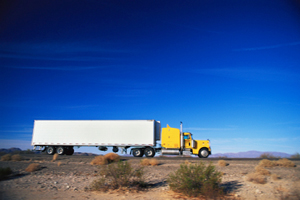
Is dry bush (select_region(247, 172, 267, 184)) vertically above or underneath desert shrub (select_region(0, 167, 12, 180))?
above

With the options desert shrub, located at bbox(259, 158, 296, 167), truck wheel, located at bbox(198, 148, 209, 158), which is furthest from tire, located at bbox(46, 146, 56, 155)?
desert shrub, located at bbox(259, 158, 296, 167)

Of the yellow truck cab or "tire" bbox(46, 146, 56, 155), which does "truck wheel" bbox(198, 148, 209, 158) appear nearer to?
the yellow truck cab

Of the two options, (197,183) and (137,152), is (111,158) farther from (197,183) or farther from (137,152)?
(197,183)

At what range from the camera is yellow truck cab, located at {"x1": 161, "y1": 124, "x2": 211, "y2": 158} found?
2128 centimetres

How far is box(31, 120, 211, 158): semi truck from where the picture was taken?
2178 cm

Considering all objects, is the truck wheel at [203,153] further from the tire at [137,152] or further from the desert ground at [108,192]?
the desert ground at [108,192]

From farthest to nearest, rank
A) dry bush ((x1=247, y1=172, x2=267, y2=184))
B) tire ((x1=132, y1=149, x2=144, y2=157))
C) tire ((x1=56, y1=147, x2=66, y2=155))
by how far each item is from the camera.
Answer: tire ((x1=56, y1=147, x2=66, y2=155)), tire ((x1=132, y1=149, x2=144, y2=157)), dry bush ((x1=247, y1=172, x2=267, y2=184))

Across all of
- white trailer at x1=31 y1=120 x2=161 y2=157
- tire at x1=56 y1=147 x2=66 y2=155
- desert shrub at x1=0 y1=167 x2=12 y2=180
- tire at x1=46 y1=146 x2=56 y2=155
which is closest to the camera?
desert shrub at x1=0 y1=167 x2=12 y2=180

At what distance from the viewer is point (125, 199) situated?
8000 millimetres

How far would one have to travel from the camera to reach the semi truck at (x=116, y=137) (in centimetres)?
2178

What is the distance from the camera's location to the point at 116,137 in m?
24.0

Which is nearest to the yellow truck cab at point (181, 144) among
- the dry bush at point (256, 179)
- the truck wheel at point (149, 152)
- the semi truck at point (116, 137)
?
the semi truck at point (116, 137)

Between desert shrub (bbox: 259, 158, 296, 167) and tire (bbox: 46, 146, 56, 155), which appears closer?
desert shrub (bbox: 259, 158, 296, 167)

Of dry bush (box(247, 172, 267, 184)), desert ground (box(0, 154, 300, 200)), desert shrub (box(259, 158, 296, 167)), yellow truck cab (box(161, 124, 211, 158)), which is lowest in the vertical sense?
desert ground (box(0, 154, 300, 200))
